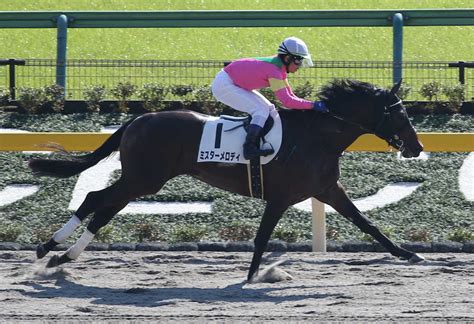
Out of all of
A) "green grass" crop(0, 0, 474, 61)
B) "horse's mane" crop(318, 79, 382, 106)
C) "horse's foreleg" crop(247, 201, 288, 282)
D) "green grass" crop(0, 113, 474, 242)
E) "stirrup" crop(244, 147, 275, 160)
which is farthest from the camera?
"green grass" crop(0, 0, 474, 61)

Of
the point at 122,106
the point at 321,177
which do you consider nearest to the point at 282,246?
the point at 321,177

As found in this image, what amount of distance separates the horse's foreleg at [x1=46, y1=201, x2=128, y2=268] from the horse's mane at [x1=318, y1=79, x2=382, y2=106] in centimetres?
183

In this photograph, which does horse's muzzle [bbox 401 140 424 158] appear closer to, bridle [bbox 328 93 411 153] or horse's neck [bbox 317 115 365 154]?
bridle [bbox 328 93 411 153]

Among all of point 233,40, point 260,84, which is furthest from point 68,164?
point 233,40

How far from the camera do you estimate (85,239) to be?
919cm

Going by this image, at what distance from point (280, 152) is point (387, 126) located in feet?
2.90

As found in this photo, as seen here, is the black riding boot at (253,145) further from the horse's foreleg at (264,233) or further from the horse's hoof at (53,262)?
the horse's hoof at (53,262)

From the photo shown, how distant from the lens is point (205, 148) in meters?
9.19

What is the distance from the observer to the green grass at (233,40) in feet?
62.7

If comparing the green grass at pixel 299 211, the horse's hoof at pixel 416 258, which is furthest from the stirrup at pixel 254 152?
the green grass at pixel 299 211

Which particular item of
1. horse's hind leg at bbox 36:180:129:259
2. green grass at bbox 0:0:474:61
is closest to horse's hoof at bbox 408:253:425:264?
horse's hind leg at bbox 36:180:129:259

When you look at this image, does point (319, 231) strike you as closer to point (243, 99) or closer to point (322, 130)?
point (322, 130)

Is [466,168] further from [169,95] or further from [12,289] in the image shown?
[12,289]

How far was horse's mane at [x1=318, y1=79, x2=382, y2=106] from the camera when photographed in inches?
366
